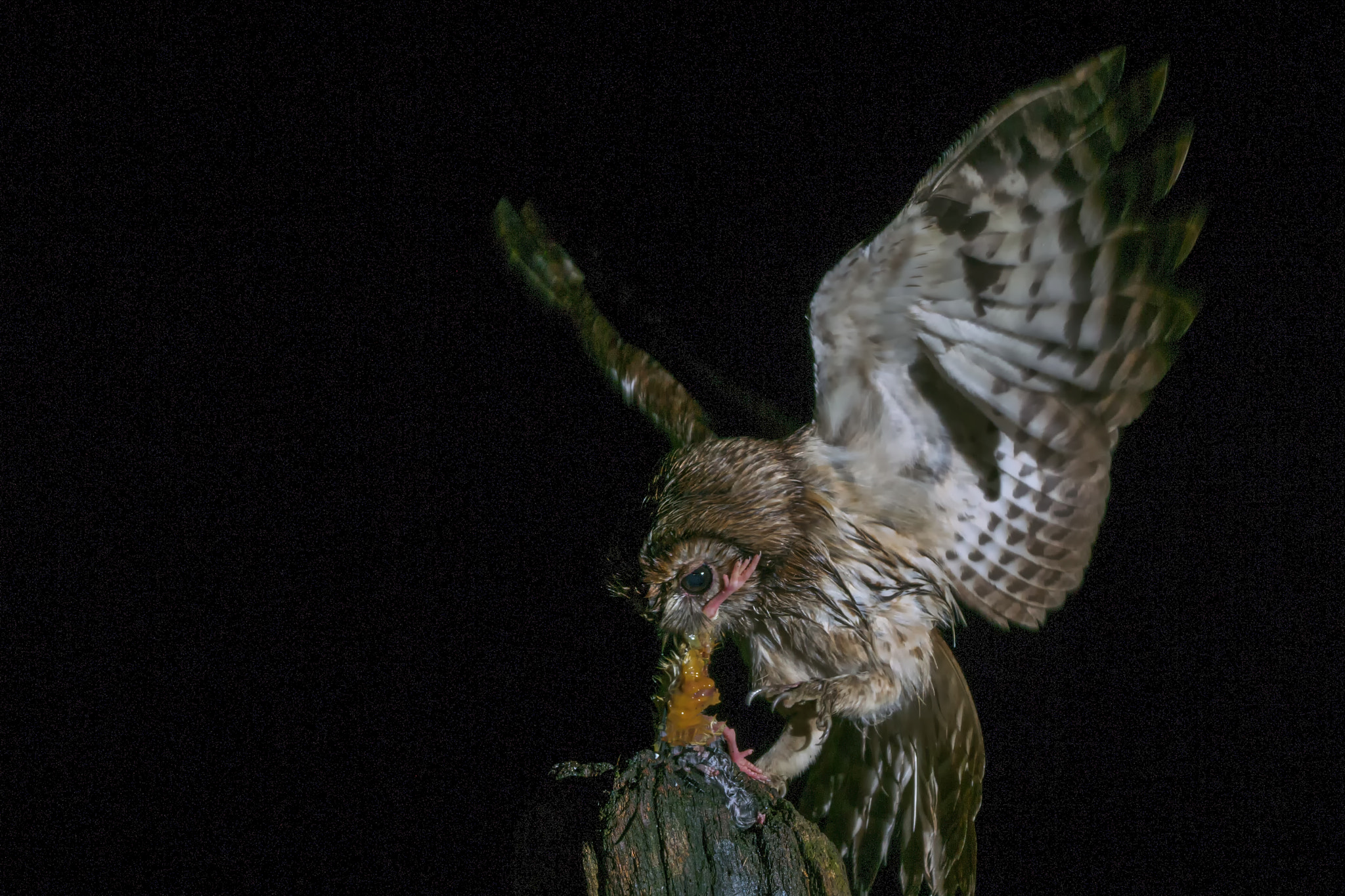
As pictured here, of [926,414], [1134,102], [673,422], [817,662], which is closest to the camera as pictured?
[1134,102]

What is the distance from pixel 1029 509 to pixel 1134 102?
1.63 feet

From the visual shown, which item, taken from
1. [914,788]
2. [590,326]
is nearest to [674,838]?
[914,788]

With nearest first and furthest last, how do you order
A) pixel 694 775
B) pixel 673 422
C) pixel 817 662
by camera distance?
pixel 694 775
pixel 817 662
pixel 673 422

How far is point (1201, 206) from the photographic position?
3.04ft

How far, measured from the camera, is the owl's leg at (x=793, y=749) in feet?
4.29

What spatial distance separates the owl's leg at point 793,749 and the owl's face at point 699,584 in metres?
0.18

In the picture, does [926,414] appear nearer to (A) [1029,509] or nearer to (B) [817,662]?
(A) [1029,509]

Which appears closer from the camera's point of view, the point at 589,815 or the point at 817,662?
the point at 589,815

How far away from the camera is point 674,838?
0.94 m

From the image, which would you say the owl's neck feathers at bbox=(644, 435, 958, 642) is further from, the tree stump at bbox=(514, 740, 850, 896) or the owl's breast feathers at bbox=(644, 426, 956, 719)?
the tree stump at bbox=(514, 740, 850, 896)

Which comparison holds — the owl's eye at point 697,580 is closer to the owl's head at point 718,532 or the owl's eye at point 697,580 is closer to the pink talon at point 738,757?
the owl's head at point 718,532

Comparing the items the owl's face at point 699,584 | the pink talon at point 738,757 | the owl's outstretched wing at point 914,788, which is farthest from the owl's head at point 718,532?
the owl's outstretched wing at point 914,788

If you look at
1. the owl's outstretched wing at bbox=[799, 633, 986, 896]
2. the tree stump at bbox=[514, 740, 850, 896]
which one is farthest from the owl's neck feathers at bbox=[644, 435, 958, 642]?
the tree stump at bbox=[514, 740, 850, 896]

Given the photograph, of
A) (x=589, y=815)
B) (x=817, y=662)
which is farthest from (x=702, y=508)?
(x=589, y=815)
